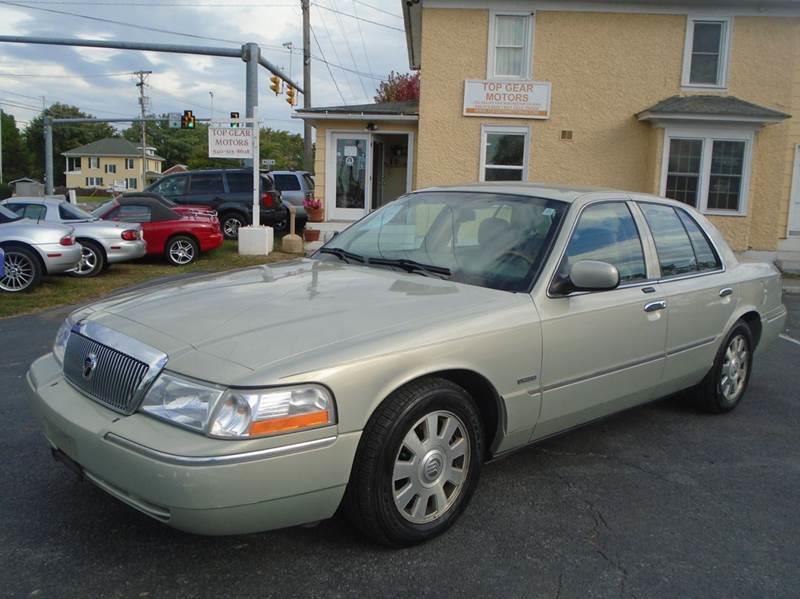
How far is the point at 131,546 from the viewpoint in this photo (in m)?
3.01

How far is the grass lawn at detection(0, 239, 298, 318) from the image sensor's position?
381 inches

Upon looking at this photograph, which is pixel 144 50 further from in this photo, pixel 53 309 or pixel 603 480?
pixel 603 480

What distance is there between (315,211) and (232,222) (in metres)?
2.84

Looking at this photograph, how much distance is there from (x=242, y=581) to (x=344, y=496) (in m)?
0.51

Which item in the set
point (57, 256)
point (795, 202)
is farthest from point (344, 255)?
point (795, 202)

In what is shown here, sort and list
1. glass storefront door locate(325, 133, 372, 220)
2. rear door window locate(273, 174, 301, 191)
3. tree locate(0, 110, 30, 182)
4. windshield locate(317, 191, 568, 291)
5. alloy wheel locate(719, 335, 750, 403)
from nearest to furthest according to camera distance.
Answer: windshield locate(317, 191, 568, 291), alloy wheel locate(719, 335, 750, 403), glass storefront door locate(325, 133, 372, 220), rear door window locate(273, 174, 301, 191), tree locate(0, 110, 30, 182)

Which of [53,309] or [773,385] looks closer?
[773,385]

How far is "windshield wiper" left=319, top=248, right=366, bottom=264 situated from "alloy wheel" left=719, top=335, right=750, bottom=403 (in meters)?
2.74

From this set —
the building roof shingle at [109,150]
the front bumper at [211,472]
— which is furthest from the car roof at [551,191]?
the building roof shingle at [109,150]

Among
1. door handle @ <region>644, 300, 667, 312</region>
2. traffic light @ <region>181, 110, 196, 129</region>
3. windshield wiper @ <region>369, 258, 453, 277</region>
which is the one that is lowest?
door handle @ <region>644, 300, 667, 312</region>

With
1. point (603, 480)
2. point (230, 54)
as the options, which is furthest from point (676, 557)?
point (230, 54)

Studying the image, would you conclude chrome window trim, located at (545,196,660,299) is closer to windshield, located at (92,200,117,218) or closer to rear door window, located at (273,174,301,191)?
windshield, located at (92,200,117,218)

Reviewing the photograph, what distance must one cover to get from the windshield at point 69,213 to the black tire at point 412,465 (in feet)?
36.8

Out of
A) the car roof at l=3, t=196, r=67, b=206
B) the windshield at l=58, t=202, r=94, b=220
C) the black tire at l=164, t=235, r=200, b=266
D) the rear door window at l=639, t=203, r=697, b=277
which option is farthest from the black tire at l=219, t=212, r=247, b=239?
the rear door window at l=639, t=203, r=697, b=277
